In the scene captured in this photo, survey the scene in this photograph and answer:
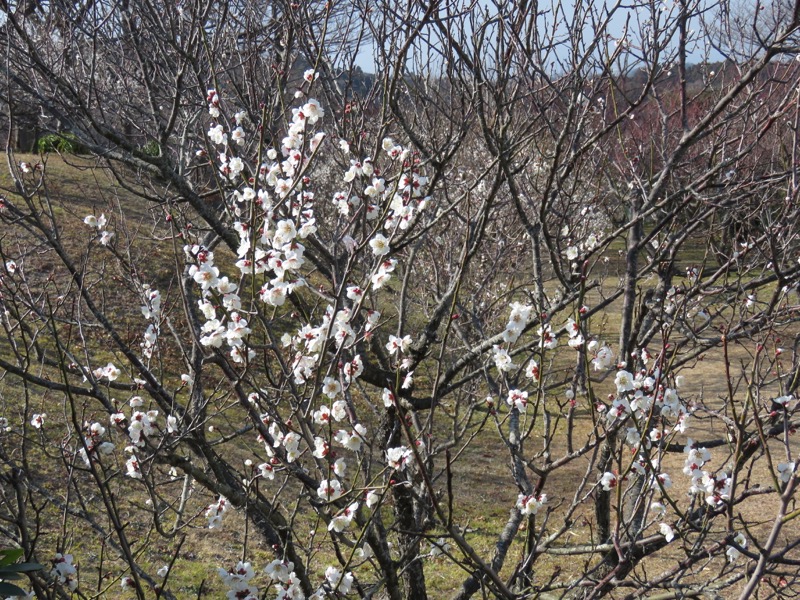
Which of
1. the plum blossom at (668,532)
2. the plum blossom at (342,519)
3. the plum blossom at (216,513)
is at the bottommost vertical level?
the plum blossom at (668,532)

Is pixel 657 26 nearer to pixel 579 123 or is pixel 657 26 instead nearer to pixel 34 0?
pixel 579 123

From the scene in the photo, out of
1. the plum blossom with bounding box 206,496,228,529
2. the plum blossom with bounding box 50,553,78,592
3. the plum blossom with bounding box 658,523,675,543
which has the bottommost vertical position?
the plum blossom with bounding box 658,523,675,543

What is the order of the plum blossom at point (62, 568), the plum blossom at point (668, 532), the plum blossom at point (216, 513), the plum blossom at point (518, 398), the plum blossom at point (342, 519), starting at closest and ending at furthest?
the plum blossom at point (62, 568), the plum blossom at point (342, 519), the plum blossom at point (518, 398), the plum blossom at point (668, 532), the plum blossom at point (216, 513)

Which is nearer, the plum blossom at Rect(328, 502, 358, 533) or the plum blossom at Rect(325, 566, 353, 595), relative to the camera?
the plum blossom at Rect(328, 502, 358, 533)

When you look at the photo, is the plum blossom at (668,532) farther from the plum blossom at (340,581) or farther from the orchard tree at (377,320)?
the plum blossom at (340,581)

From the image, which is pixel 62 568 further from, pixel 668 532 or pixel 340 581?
pixel 668 532

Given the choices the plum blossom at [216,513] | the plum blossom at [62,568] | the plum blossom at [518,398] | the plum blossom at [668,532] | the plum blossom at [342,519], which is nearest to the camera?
the plum blossom at [62,568]

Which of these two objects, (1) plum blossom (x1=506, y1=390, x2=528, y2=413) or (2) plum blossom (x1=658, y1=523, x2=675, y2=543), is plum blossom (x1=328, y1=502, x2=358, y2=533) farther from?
(2) plum blossom (x1=658, y1=523, x2=675, y2=543)

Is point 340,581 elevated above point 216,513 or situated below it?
below

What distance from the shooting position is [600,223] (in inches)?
631

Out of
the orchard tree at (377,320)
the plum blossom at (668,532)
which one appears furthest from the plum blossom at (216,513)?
the plum blossom at (668,532)

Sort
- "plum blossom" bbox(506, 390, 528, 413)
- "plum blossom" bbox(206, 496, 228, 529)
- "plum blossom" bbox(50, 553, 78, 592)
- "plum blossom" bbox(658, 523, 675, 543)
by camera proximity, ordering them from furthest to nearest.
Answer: "plum blossom" bbox(206, 496, 228, 529) < "plum blossom" bbox(658, 523, 675, 543) < "plum blossom" bbox(506, 390, 528, 413) < "plum blossom" bbox(50, 553, 78, 592)

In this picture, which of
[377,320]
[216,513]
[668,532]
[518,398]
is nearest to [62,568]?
[216,513]

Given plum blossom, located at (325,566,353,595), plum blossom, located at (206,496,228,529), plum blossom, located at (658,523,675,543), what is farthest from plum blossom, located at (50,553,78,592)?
plum blossom, located at (658,523,675,543)
